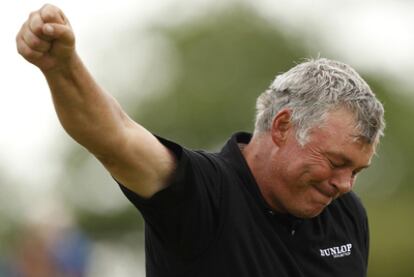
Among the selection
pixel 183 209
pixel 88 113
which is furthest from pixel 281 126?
pixel 88 113

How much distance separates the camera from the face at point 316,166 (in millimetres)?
7324

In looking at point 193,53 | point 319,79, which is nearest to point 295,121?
point 319,79

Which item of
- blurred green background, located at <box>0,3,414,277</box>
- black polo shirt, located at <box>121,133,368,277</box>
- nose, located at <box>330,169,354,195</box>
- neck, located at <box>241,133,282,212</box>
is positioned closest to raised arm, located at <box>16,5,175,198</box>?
black polo shirt, located at <box>121,133,368,277</box>

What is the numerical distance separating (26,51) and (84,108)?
478 mm

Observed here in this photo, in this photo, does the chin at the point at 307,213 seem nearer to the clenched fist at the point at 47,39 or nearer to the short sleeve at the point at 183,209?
the short sleeve at the point at 183,209

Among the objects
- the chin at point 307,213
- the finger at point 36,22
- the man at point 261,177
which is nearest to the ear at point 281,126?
the man at point 261,177

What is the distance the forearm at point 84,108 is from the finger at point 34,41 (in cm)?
21

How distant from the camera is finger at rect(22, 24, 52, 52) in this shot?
592cm

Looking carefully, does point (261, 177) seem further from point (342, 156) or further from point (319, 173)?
point (342, 156)

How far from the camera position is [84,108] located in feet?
20.8

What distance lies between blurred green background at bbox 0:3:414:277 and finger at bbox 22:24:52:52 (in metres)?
23.7

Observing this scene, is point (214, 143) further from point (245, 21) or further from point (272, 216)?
point (272, 216)

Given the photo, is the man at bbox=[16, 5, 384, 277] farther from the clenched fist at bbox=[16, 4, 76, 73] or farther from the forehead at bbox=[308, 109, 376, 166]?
the clenched fist at bbox=[16, 4, 76, 73]

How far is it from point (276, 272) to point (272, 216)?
1.00ft
